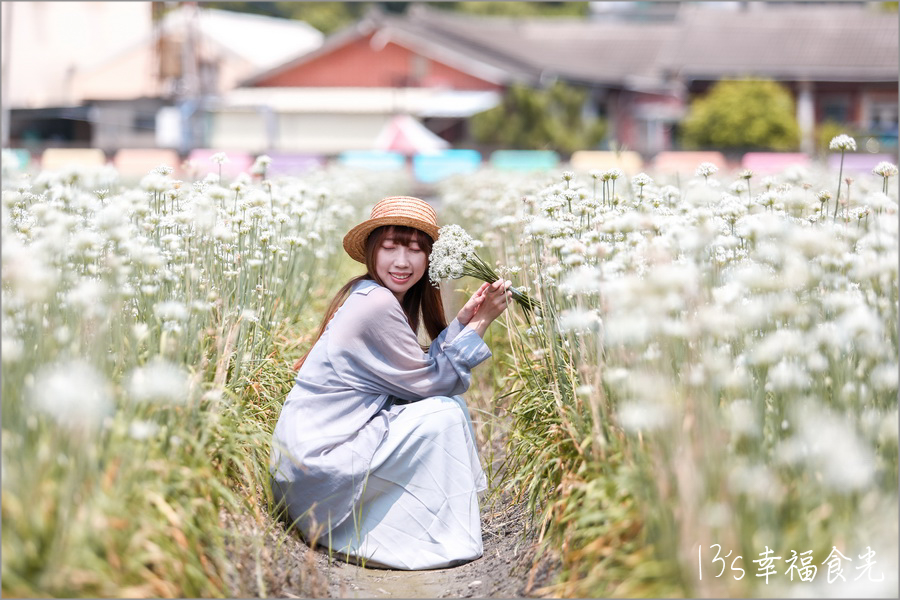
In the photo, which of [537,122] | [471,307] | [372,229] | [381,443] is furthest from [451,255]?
[537,122]

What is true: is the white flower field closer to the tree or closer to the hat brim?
the hat brim

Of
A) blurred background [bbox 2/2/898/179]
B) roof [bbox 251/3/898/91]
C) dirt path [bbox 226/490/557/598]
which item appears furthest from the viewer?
roof [bbox 251/3/898/91]

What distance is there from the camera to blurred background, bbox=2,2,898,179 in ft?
79.6

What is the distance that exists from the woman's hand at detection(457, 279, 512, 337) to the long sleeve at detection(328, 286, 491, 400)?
9 cm

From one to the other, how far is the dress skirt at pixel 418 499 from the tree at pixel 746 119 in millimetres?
21611

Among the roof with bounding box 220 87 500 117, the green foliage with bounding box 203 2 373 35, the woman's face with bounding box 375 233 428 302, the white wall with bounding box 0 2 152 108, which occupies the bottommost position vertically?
the woman's face with bounding box 375 233 428 302

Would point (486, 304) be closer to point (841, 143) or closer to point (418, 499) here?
point (418, 499)

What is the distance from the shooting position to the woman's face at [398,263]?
10.9 feet

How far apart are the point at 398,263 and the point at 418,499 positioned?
0.76 m

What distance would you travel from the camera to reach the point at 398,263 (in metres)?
3.32

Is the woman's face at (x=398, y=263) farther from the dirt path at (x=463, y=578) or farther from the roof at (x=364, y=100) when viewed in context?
the roof at (x=364, y=100)

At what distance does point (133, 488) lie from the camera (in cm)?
217

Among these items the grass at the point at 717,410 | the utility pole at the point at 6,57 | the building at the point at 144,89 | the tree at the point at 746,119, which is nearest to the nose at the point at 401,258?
the grass at the point at 717,410

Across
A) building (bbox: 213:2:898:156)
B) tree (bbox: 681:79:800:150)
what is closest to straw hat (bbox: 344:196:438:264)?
tree (bbox: 681:79:800:150)
